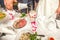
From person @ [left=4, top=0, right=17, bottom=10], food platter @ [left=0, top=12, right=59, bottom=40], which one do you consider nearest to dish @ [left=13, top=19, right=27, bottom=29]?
food platter @ [left=0, top=12, right=59, bottom=40]

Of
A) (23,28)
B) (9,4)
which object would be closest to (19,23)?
(23,28)

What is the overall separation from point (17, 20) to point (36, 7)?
156 millimetres

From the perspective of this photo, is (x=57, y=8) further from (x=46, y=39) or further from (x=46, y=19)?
(x=46, y=39)

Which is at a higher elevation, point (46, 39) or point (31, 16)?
point (31, 16)

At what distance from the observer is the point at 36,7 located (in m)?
1.03

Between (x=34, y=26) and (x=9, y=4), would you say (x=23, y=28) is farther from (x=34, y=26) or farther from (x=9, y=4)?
(x=9, y=4)

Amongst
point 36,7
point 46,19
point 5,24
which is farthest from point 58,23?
point 5,24

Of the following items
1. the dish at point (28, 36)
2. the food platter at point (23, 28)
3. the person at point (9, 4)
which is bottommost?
the dish at point (28, 36)

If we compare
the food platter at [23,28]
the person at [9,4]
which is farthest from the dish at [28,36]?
the person at [9,4]

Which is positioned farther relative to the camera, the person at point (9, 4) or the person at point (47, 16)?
the person at point (9, 4)

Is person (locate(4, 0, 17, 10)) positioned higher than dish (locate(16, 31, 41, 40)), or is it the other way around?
person (locate(4, 0, 17, 10))

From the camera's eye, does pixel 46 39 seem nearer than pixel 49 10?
Yes

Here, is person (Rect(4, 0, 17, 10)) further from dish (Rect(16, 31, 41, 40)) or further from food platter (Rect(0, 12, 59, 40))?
dish (Rect(16, 31, 41, 40))

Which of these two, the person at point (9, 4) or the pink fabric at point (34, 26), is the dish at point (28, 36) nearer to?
the pink fabric at point (34, 26)
